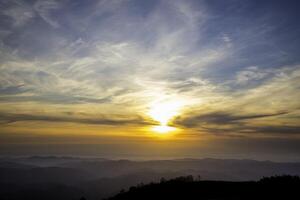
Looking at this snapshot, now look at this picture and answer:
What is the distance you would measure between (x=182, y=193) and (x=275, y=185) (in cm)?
796

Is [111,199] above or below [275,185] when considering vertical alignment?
below

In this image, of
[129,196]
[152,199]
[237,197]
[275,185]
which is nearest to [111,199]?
[129,196]

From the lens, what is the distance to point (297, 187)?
2216 cm

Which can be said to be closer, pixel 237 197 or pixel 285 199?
pixel 285 199

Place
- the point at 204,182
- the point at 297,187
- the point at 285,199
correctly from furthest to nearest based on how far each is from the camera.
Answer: the point at 204,182
the point at 297,187
the point at 285,199

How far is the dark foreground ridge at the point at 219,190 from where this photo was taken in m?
21.1

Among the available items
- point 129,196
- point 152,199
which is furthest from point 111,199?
point 152,199

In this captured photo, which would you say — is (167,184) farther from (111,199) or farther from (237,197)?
(237,197)

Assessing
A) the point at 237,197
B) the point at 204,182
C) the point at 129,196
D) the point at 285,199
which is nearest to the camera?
the point at 285,199

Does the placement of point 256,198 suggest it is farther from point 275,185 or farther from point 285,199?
point 275,185

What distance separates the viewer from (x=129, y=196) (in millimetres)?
26594

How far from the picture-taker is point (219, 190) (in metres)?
24.6

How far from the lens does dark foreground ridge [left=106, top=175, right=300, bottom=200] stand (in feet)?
69.1

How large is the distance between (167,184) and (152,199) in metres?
4.32
